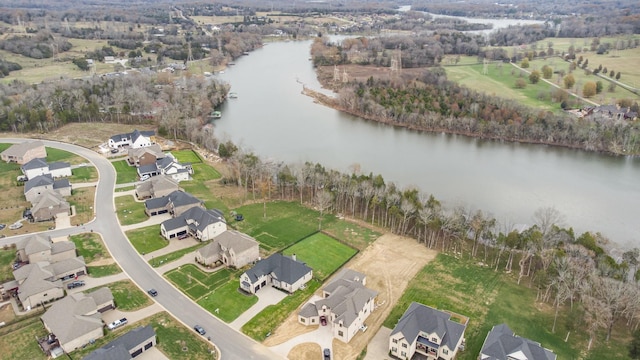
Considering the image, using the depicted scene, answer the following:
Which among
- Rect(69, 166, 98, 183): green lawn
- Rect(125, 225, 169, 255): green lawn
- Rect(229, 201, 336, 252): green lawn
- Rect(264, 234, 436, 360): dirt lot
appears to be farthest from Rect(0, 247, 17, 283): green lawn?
Rect(264, 234, 436, 360): dirt lot

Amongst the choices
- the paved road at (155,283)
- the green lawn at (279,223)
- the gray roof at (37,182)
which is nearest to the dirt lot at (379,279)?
the paved road at (155,283)

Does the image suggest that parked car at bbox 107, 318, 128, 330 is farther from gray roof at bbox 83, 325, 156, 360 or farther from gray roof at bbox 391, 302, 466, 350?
gray roof at bbox 391, 302, 466, 350

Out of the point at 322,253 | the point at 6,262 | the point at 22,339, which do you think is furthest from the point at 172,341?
the point at 6,262

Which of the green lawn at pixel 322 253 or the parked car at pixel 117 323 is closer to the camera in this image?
the parked car at pixel 117 323

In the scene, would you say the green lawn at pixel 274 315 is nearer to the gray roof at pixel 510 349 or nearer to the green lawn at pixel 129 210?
the gray roof at pixel 510 349

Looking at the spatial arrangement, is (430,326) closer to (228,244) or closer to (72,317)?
(228,244)

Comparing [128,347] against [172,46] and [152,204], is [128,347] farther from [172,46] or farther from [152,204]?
[172,46]
